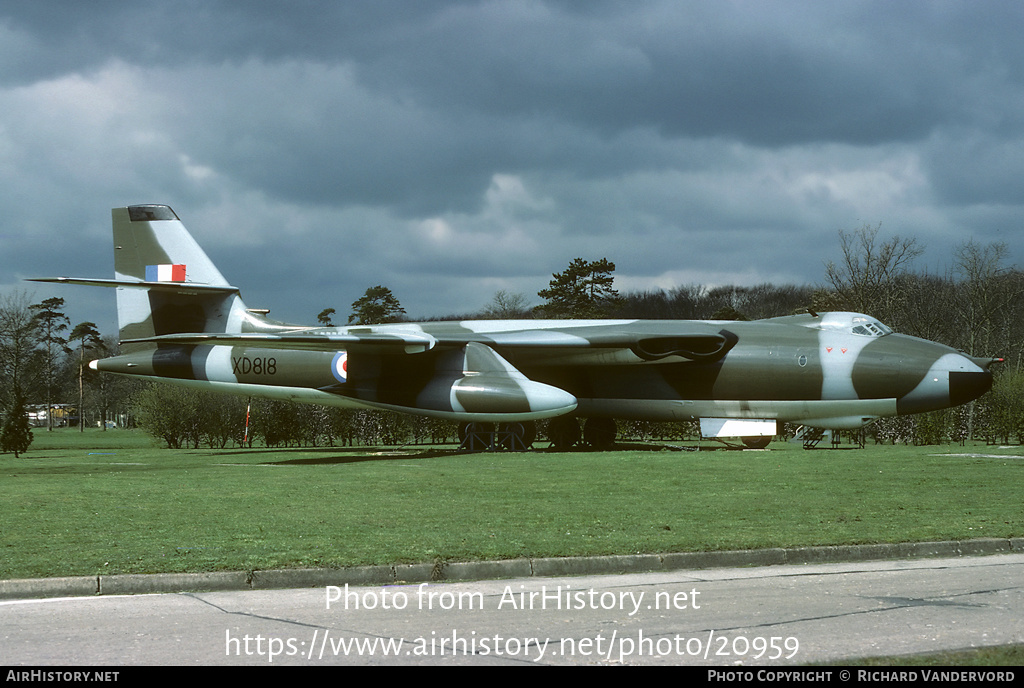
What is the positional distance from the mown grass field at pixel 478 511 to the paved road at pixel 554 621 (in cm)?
83

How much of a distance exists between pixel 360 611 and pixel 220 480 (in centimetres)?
1014

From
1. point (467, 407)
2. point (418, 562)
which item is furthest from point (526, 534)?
point (467, 407)

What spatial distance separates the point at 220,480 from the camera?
1617 cm

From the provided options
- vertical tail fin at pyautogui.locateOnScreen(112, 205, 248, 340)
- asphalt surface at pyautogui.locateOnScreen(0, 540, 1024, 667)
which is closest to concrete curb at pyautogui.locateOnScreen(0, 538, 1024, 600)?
asphalt surface at pyautogui.locateOnScreen(0, 540, 1024, 667)

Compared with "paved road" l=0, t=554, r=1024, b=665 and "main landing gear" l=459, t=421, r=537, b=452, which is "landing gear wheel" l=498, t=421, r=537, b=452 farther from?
"paved road" l=0, t=554, r=1024, b=665

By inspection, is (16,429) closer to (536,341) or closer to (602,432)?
(536,341)

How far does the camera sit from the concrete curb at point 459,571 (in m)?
7.52

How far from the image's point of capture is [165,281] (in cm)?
2844

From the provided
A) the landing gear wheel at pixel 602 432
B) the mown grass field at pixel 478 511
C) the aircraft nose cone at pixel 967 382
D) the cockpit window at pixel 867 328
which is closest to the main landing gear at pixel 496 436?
the landing gear wheel at pixel 602 432

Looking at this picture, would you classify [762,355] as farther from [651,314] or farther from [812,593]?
[651,314]

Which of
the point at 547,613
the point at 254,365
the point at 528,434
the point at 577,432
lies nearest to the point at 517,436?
the point at 528,434

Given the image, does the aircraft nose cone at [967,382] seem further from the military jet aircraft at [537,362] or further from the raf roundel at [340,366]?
the raf roundel at [340,366]

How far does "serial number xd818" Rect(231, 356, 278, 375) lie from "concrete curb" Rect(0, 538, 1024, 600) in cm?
2099

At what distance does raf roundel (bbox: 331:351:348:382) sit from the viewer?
2733 cm
